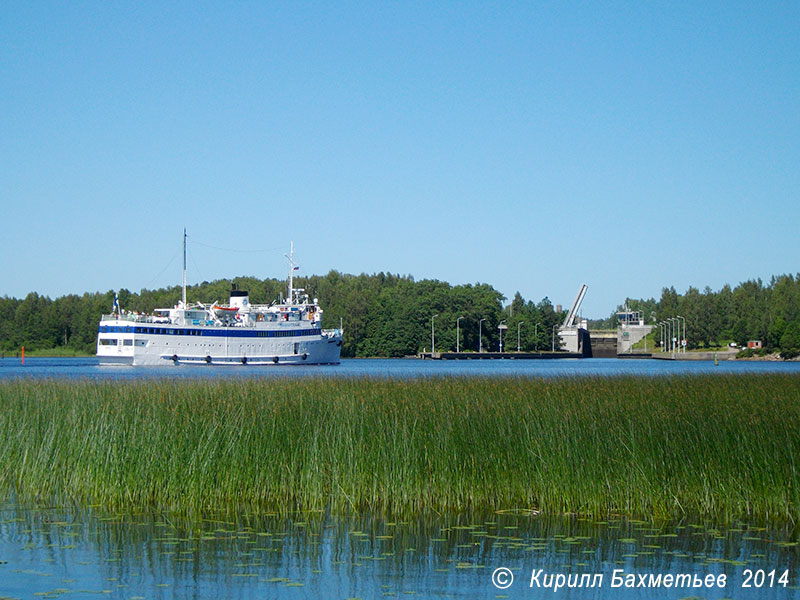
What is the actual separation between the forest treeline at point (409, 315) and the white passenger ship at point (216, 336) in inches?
1896

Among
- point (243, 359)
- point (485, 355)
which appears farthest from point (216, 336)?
point (485, 355)

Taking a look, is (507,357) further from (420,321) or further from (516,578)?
(516,578)

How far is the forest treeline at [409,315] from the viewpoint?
121 meters

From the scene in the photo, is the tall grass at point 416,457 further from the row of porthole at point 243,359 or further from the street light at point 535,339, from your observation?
the street light at point 535,339

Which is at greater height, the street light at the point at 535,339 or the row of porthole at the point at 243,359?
the street light at the point at 535,339

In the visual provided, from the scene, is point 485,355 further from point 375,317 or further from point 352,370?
point 352,370

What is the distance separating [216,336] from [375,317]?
5850 cm

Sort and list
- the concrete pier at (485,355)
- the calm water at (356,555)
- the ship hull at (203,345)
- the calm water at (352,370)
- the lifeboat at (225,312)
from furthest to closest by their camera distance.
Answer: the concrete pier at (485,355), the lifeboat at (225,312), the ship hull at (203,345), the calm water at (352,370), the calm water at (356,555)

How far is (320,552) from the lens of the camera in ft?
29.1

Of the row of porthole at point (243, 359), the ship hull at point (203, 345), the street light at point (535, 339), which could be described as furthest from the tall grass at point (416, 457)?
the street light at point (535, 339)

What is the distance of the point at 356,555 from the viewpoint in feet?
28.9

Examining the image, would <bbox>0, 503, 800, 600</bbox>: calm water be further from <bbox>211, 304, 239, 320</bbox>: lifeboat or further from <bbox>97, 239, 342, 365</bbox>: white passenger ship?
<bbox>211, 304, 239, 320</bbox>: lifeboat

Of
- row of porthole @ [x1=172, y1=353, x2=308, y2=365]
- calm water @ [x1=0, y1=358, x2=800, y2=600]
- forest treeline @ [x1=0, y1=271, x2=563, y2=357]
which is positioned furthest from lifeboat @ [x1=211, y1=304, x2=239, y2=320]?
calm water @ [x1=0, y1=358, x2=800, y2=600]

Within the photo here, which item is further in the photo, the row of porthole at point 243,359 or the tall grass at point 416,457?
the row of porthole at point 243,359
